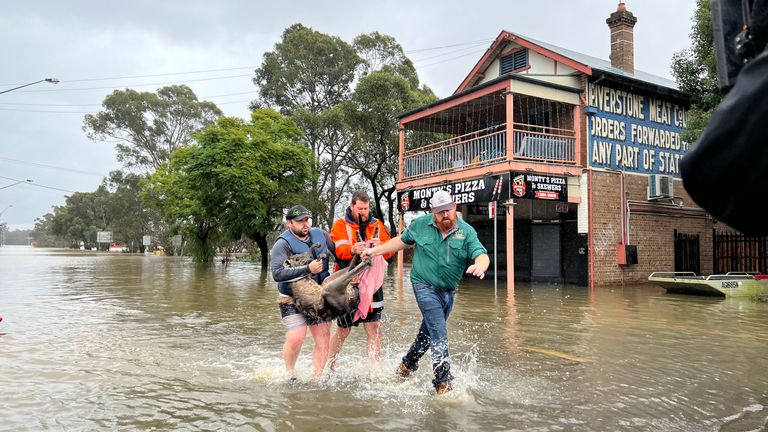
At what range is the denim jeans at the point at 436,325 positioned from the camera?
5.10 meters

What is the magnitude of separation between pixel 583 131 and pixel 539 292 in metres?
5.69

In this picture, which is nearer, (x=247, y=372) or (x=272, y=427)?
(x=272, y=427)

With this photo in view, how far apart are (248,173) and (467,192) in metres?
13.3

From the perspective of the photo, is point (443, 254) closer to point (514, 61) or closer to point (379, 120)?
point (514, 61)

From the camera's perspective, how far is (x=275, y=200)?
29922mm

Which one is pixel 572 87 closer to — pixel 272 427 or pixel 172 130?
pixel 272 427

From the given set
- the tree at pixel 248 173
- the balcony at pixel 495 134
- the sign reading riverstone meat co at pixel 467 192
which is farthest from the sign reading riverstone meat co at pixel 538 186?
the tree at pixel 248 173

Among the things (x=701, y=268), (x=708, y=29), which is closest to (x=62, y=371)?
(x=708, y=29)

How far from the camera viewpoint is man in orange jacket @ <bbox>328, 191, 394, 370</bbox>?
6.02m

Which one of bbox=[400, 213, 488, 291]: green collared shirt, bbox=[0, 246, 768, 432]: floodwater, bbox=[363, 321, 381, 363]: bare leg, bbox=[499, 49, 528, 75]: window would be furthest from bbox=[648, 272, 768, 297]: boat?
bbox=[400, 213, 488, 291]: green collared shirt

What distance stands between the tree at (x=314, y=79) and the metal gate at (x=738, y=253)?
73.1 feet

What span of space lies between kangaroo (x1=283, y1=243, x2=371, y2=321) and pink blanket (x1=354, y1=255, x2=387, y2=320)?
0.43 ft

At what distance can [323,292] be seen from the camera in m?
5.63

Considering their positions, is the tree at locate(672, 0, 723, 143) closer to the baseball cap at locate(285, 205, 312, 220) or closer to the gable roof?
the gable roof
